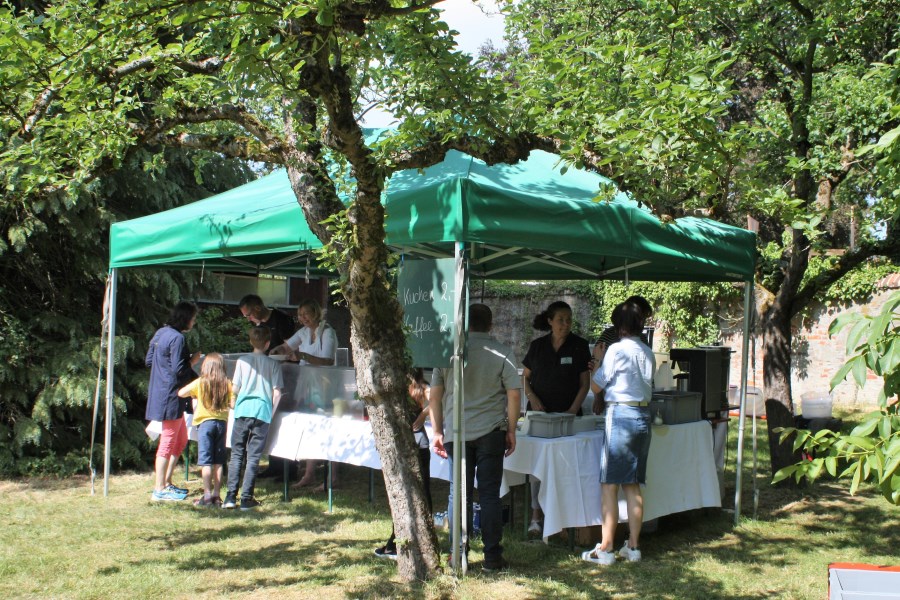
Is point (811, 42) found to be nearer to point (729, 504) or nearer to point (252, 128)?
point (729, 504)

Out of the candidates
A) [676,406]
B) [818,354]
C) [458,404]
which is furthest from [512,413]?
[818,354]

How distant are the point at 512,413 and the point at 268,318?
3.64 meters

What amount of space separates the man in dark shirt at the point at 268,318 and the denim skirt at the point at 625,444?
3.28m

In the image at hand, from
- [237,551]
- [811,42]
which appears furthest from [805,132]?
[237,551]

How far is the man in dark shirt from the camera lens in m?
7.71

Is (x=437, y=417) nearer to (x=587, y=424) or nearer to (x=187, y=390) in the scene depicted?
(x=587, y=424)

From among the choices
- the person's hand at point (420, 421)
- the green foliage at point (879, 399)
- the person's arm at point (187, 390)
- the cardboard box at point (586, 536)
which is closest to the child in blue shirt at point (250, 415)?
the person's arm at point (187, 390)

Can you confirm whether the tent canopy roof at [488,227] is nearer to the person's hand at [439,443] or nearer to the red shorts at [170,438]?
the person's hand at [439,443]

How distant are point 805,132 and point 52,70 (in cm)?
606

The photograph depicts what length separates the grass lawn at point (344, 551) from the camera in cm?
480

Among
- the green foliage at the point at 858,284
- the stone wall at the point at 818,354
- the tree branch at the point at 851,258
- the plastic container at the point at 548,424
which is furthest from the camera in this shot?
the stone wall at the point at 818,354

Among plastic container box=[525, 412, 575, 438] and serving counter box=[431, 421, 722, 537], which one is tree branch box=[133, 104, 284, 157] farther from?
serving counter box=[431, 421, 722, 537]

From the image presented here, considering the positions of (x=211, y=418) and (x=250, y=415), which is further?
(x=211, y=418)

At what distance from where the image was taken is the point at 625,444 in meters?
5.39
